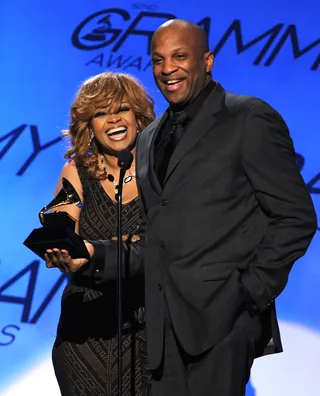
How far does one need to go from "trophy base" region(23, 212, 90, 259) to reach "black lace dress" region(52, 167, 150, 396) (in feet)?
1.60

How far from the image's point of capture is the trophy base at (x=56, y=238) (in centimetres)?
249

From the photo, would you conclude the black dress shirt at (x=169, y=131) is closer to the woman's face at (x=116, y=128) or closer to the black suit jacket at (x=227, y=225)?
the black suit jacket at (x=227, y=225)

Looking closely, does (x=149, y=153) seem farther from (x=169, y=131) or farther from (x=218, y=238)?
(x=218, y=238)

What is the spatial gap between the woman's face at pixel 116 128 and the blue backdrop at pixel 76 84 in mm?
949

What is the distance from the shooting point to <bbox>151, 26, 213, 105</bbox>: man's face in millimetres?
2395

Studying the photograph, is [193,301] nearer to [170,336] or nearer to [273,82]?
[170,336]

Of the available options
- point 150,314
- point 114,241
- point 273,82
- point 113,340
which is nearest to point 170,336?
point 150,314

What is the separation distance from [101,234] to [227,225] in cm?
85

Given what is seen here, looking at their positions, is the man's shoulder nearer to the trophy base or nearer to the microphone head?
the microphone head

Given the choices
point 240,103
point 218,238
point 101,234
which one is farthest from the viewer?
point 101,234

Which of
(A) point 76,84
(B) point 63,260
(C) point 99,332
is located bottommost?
(C) point 99,332

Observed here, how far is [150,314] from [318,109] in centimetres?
209

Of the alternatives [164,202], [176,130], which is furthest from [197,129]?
[164,202]

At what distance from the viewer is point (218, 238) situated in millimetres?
2283
